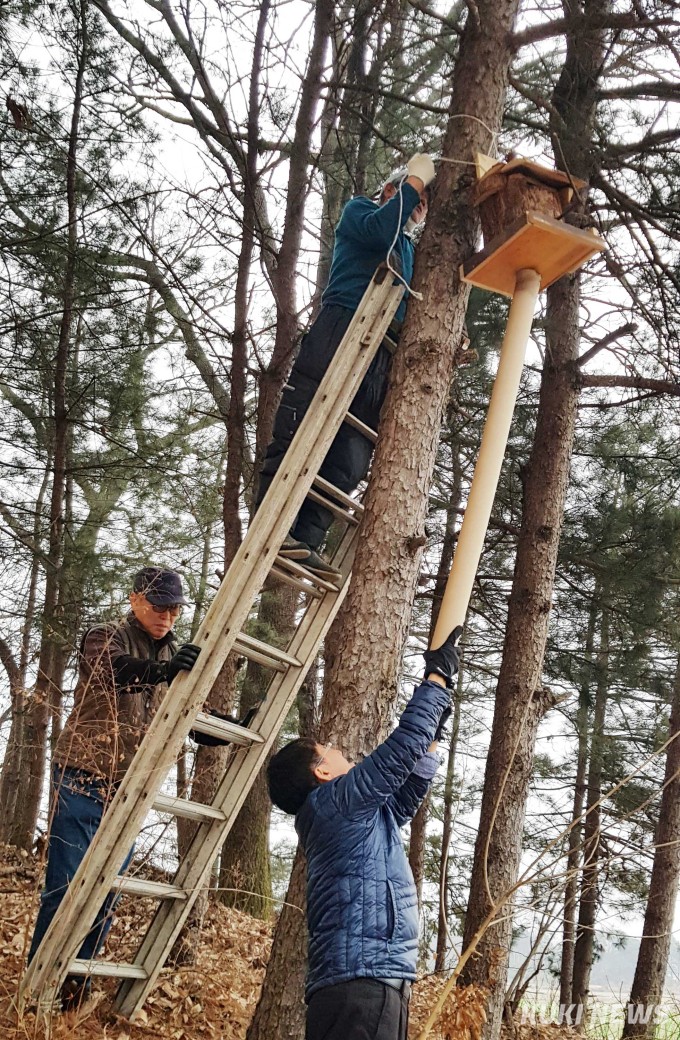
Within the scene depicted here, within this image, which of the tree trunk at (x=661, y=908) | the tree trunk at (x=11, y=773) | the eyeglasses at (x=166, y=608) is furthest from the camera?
the tree trunk at (x=661, y=908)

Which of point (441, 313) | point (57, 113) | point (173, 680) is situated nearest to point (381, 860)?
point (173, 680)

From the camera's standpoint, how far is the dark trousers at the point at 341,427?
4.11 metres

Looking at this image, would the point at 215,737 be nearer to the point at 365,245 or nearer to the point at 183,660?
the point at 183,660

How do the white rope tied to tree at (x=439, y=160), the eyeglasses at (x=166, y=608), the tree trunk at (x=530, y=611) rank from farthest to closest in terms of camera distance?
the tree trunk at (x=530, y=611)
the eyeglasses at (x=166, y=608)
the white rope tied to tree at (x=439, y=160)

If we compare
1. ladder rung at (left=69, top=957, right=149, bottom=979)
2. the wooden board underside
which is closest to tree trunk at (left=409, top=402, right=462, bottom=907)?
the wooden board underside

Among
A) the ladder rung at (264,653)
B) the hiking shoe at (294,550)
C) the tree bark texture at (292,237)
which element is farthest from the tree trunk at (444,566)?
the hiking shoe at (294,550)

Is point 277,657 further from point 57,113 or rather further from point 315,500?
point 57,113

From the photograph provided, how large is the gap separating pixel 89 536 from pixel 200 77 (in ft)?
13.9

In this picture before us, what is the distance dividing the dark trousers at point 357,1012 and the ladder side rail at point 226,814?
130cm

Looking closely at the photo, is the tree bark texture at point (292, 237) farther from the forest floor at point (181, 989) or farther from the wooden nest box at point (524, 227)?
the forest floor at point (181, 989)

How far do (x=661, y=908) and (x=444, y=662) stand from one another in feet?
22.9

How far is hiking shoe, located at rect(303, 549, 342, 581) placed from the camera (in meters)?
3.85

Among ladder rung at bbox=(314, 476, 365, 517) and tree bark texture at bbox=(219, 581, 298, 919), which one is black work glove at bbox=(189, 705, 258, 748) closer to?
ladder rung at bbox=(314, 476, 365, 517)

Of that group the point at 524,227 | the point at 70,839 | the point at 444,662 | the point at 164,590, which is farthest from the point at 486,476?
the point at 70,839
